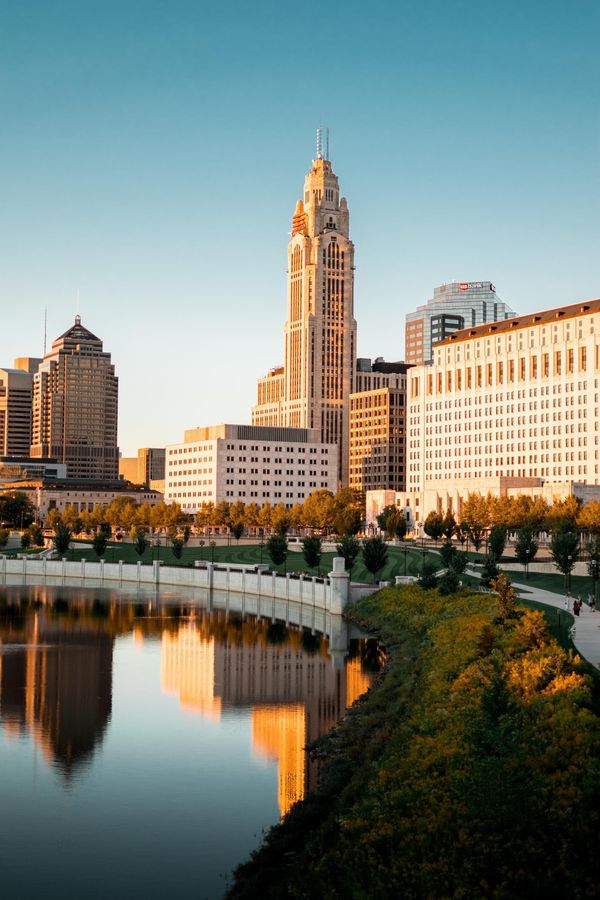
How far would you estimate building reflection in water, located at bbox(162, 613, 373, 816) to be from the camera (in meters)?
40.5

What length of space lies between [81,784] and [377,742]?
1002 cm

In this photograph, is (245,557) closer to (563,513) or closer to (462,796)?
(563,513)

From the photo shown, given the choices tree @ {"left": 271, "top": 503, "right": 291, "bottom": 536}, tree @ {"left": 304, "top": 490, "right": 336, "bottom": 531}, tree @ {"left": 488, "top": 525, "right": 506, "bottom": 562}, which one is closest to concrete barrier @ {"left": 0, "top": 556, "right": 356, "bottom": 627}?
tree @ {"left": 488, "top": 525, "right": 506, "bottom": 562}

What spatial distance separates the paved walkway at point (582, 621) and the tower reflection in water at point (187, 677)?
11.0 metres

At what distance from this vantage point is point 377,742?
1425 inches

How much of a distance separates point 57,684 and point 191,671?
844 centimetres

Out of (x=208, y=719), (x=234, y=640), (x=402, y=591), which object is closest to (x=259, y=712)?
(x=208, y=719)

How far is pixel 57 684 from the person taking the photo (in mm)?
54562

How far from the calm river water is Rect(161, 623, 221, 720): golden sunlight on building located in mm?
110

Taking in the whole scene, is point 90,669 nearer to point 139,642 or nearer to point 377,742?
point 139,642

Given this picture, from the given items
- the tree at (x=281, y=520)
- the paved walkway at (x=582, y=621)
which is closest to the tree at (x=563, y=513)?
the tree at (x=281, y=520)

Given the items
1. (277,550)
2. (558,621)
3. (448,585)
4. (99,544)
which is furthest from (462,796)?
(99,544)

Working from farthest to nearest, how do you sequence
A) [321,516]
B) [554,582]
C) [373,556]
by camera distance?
[321,516]
[373,556]
[554,582]

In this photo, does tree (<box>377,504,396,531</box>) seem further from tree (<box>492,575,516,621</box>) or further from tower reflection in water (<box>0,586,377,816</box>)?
tree (<box>492,575,516,621</box>)
